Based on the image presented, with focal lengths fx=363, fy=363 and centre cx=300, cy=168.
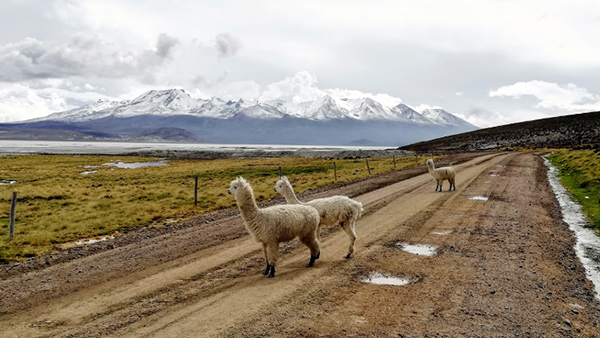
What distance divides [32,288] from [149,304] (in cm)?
378

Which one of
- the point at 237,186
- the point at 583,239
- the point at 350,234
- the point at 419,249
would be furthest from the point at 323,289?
the point at 583,239

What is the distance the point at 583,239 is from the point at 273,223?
34.9ft

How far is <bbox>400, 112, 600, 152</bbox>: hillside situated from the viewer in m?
112

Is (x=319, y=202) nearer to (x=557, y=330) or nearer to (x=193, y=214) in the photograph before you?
(x=557, y=330)

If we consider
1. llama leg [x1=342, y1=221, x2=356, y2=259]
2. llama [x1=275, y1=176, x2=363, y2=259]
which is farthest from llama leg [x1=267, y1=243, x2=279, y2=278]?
llama leg [x1=342, y1=221, x2=356, y2=259]

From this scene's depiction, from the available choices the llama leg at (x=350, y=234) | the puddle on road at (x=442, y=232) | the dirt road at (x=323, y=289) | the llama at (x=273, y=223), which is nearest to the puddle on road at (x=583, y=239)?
the dirt road at (x=323, y=289)

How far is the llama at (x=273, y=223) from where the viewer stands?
29.0 feet

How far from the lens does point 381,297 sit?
7.59m

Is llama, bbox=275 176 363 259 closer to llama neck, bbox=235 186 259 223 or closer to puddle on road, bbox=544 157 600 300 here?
llama neck, bbox=235 186 259 223

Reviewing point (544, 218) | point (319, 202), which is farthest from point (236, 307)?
point (544, 218)

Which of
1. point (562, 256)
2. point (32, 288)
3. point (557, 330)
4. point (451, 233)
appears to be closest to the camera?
point (557, 330)

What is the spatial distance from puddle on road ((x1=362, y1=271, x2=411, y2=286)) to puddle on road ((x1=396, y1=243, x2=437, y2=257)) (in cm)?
216

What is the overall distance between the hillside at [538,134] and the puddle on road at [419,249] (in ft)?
365

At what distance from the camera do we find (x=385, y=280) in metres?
8.54
